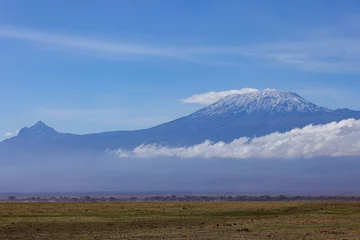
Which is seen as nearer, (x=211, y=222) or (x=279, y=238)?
(x=279, y=238)

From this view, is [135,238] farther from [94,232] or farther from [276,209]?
[276,209]

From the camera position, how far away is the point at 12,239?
41250 millimetres

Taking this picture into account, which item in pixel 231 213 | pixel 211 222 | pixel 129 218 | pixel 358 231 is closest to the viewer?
pixel 358 231

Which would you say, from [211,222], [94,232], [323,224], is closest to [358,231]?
[323,224]

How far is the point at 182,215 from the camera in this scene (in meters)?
65.9

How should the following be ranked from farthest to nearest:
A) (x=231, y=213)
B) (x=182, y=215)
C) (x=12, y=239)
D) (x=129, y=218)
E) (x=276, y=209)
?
1. (x=276, y=209)
2. (x=231, y=213)
3. (x=182, y=215)
4. (x=129, y=218)
5. (x=12, y=239)

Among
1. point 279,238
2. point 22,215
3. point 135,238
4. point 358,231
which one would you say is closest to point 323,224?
point 358,231

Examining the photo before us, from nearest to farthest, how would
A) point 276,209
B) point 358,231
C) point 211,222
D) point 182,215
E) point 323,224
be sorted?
point 358,231, point 323,224, point 211,222, point 182,215, point 276,209

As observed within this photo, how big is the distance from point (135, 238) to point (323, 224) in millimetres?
17156

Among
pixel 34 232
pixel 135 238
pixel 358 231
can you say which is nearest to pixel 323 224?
pixel 358 231

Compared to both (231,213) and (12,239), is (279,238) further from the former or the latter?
(231,213)

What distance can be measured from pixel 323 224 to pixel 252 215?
1541 cm

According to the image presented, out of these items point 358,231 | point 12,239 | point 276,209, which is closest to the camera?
point 12,239

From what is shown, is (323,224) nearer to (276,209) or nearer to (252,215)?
(252,215)
